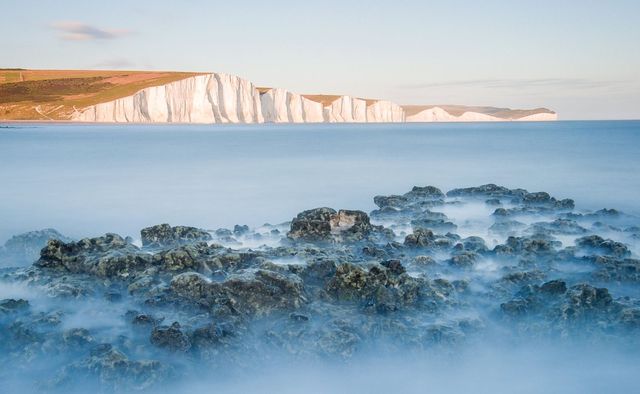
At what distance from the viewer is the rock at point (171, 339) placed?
4.71 metres

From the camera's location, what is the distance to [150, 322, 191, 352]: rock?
4.71 meters

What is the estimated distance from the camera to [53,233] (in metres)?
8.74

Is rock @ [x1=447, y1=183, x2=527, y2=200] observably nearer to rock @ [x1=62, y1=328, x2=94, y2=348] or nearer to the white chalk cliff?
rock @ [x1=62, y1=328, x2=94, y2=348]

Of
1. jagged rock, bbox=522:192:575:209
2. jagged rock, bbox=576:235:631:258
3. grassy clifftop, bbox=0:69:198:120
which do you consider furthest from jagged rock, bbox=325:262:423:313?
grassy clifftop, bbox=0:69:198:120

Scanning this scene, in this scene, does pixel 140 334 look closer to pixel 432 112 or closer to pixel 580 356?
pixel 580 356

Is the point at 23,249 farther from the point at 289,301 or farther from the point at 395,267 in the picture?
the point at 395,267

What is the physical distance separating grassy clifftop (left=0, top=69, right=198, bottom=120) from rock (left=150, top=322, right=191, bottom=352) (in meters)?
96.7

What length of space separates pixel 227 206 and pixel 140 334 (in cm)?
806

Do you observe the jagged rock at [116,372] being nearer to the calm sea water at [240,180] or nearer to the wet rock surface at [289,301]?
the wet rock surface at [289,301]

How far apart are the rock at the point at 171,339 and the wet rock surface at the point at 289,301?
1cm

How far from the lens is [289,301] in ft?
18.1

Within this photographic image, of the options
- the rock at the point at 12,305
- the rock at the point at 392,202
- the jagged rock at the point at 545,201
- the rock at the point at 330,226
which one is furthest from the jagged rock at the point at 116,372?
the jagged rock at the point at 545,201

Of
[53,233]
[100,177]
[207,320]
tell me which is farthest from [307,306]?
[100,177]

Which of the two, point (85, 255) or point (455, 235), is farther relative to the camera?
point (455, 235)
